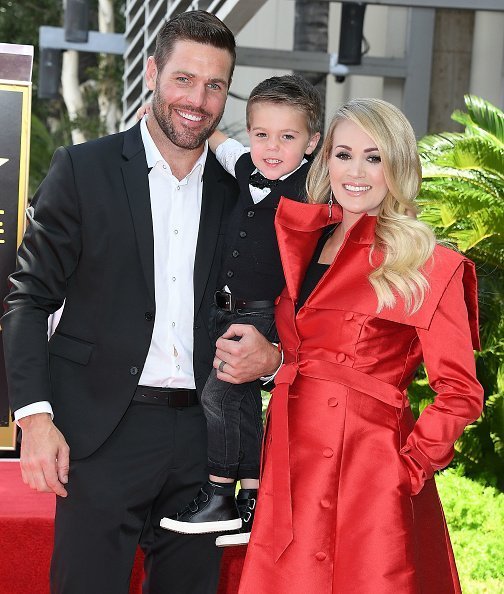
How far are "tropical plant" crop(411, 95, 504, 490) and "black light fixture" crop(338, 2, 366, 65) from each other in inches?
130

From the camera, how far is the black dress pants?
3291mm

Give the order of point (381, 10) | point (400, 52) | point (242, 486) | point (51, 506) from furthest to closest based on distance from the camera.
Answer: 1. point (381, 10)
2. point (400, 52)
3. point (51, 506)
4. point (242, 486)

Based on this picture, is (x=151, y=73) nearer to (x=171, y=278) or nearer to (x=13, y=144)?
(x=171, y=278)

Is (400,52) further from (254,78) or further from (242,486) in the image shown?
(242,486)

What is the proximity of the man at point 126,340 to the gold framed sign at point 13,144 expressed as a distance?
0.87 m

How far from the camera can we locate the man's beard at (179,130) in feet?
11.3

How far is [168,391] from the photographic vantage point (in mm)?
3396

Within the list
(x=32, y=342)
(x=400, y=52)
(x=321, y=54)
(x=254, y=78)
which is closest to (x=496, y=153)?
(x=32, y=342)

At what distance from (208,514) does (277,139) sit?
134 centimetres

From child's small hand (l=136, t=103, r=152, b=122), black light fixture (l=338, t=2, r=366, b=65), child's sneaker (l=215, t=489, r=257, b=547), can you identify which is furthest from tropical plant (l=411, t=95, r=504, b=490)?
child's sneaker (l=215, t=489, r=257, b=547)

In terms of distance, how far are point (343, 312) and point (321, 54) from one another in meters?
10.6

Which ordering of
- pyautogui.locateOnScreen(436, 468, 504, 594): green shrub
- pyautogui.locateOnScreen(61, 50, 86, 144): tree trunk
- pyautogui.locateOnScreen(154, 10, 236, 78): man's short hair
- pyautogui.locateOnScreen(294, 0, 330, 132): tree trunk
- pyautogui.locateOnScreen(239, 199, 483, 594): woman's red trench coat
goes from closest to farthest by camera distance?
pyautogui.locateOnScreen(239, 199, 483, 594): woman's red trench coat, pyautogui.locateOnScreen(154, 10, 236, 78): man's short hair, pyautogui.locateOnScreen(436, 468, 504, 594): green shrub, pyautogui.locateOnScreen(294, 0, 330, 132): tree trunk, pyautogui.locateOnScreen(61, 50, 86, 144): tree trunk

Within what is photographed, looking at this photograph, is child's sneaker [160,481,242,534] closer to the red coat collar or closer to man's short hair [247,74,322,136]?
the red coat collar

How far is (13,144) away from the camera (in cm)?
425
